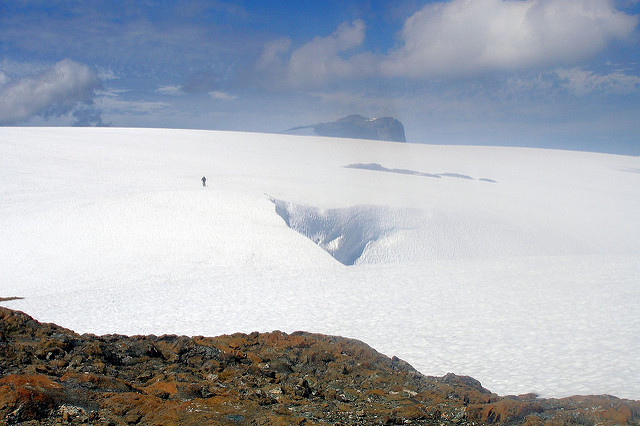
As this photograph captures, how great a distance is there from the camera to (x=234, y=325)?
1186cm

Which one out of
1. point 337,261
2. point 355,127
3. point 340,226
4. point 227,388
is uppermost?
point 355,127

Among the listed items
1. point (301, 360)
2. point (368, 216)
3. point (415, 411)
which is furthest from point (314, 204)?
point (415, 411)

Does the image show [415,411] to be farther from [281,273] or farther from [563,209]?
[563,209]

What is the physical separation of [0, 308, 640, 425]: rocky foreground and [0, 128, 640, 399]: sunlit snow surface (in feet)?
9.09

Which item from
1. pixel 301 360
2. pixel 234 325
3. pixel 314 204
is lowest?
pixel 234 325

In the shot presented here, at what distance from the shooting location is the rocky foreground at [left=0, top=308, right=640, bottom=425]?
13.7 ft

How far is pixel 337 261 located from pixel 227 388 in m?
13.9

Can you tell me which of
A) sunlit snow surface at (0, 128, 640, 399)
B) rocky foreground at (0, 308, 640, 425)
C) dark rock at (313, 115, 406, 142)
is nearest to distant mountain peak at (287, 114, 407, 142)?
dark rock at (313, 115, 406, 142)

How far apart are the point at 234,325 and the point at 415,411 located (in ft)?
25.4

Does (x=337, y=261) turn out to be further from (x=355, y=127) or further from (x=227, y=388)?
(x=355, y=127)

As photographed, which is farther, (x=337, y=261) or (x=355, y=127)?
(x=355, y=127)

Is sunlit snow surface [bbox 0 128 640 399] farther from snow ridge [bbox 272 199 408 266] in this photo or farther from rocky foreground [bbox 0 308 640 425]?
rocky foreground [bbox 0 308 640 425]

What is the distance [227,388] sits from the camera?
5.18 m

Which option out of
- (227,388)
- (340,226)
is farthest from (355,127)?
(227,388)
